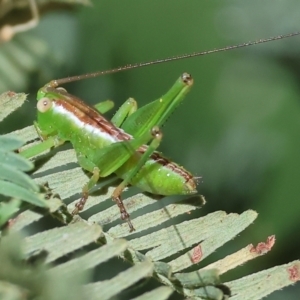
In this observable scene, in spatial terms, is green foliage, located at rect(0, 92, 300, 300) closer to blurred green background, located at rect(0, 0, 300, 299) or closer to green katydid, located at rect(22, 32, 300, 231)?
green katydid, located at rect(22, 32, 300, 231)

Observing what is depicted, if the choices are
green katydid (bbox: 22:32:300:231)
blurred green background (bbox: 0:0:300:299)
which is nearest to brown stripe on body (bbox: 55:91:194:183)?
green katydid (bbox: 22:32:300:231)

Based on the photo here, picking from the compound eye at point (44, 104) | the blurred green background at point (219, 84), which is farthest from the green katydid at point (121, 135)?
the blurred green background at point (219, 84)

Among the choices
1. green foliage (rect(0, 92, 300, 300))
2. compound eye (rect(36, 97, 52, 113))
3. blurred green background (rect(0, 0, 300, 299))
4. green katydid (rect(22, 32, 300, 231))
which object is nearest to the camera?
green foliage (rect(0, 92, 300, 300))

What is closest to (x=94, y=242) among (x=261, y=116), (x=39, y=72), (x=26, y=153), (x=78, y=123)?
(x=26, y=153)

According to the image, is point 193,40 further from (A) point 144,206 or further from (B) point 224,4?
(A) point 144,206

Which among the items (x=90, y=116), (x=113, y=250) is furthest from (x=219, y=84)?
(x=113, y=250)

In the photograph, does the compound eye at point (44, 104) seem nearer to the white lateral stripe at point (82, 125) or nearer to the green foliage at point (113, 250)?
the white lateral stripe at point (82, 125)

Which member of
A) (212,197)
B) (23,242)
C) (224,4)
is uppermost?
(224,4)
